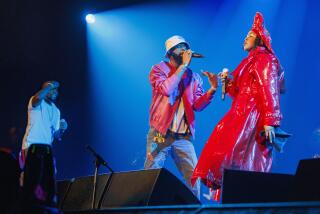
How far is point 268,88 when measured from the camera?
4.16m

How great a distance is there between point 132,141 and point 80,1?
271 cm

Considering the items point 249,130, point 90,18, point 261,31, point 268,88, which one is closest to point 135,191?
point 249,130

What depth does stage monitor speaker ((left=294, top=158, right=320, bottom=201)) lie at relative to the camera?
306 cm

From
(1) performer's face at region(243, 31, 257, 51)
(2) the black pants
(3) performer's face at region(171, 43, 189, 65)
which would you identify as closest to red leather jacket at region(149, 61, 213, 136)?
(3) performer's face at region(171, 43, 189, 65)

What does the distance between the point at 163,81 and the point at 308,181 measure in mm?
2510

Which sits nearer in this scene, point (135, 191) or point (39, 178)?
point (39, 178)

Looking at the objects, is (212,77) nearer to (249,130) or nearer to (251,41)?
(251,41)

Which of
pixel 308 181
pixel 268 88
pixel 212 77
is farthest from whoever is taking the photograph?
pixel 212 77

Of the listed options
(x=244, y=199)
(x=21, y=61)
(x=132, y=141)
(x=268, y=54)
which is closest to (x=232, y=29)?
(x=132, y=141)

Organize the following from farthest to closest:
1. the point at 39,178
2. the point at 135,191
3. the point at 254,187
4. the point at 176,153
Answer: the point at 176,153 → the point at 135,191 → the point at 254,187 → the point at 39,178

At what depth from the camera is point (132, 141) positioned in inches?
368

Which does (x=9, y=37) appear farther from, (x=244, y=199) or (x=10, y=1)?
(x=244, y=199)

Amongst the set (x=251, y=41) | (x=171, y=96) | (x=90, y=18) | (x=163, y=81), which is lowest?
(x=171, y=96)

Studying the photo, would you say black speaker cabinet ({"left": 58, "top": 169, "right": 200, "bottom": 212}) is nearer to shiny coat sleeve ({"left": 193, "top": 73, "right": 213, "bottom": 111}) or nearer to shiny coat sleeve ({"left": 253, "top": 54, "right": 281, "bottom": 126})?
shiny coat sleeve ({"left": 253, "top": 54, "right": 281, "bottom": 126})
